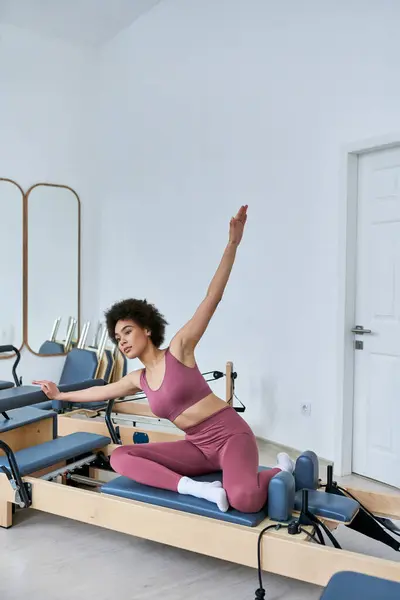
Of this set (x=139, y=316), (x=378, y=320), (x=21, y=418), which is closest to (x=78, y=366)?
(x=21, y=418)

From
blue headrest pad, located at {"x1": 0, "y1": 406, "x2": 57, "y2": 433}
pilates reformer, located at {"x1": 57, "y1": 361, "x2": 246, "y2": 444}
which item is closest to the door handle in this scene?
pilates reformer, located at {"x1": 57, "y1": 361, "x2": 246, "y2": 444}

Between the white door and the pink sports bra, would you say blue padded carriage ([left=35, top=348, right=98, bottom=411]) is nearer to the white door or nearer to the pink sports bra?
the white door

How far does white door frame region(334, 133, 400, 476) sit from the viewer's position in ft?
12.3

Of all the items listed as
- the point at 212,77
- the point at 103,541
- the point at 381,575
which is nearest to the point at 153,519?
the point at 103,541

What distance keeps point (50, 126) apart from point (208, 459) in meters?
4.48

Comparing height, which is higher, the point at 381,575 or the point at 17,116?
the point at 17,116

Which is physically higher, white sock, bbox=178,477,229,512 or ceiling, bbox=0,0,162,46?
ceiling, bbox=0,0,162,46

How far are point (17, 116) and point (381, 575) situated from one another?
5284 mm

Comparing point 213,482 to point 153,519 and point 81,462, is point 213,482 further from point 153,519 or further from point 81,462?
point 81,462

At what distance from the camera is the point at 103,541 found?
2732mm

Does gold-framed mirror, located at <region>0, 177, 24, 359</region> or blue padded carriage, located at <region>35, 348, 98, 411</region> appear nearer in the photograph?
blue padded carriage, located at <region>35, 348, 98, 411</region>

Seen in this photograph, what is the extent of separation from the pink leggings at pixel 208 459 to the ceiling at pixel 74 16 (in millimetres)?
4418

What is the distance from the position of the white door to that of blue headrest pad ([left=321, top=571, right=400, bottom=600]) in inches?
85.0

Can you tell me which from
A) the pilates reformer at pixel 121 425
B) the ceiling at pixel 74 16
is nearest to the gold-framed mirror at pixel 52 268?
the ceiling at pixel 74 16
